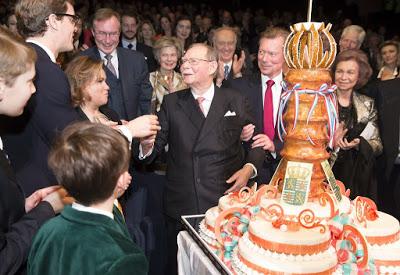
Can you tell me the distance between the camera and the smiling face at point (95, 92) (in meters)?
2.78

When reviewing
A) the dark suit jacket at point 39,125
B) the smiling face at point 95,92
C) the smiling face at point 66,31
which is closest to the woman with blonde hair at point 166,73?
the smiling face at point 95,92

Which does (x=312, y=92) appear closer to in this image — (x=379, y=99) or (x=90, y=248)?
(x=90, y=248)

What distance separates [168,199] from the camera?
2.72 metres

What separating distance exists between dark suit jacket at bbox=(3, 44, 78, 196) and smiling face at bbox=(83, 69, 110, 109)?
62 centimetres

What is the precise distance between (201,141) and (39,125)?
859 mm

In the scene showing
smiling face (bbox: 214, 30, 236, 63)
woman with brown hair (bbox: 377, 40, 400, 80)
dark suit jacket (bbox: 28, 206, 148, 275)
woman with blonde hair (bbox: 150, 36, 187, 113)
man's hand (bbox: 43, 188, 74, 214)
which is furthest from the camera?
woman with brown hair (bbox: 377, 40, 400, 80)

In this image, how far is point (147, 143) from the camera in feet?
8.25

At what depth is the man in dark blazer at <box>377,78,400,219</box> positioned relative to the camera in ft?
10.6

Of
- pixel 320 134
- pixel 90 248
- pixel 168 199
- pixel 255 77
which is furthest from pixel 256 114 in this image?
pixel 90 248

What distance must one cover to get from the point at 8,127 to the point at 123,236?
893mm

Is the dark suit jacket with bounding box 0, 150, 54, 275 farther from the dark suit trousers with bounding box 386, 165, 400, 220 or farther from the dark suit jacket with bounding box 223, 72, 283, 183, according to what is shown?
the dark suit trousers with bounding box 386, 165, 400, 220

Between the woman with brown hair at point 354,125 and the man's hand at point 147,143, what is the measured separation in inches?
50.3

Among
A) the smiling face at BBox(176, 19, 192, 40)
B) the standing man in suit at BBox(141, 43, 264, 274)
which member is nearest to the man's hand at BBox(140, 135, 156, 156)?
the standing man in suit at BBox(141, 43, 264, 274)

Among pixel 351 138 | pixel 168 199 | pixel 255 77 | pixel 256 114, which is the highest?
pixel 255 77
